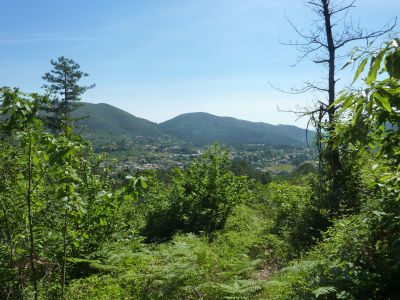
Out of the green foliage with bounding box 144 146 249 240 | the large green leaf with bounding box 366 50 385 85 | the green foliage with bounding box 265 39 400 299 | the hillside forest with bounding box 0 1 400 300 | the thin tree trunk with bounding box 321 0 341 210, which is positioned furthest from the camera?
the green foliage with bounding box 144 146 249 240

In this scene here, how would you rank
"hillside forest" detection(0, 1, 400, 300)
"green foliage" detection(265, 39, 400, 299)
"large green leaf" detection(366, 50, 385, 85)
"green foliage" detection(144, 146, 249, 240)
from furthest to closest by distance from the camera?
"green foliage" detection(144, 146, 249, 240) → "hillside forest" detection(0, 1, 400, 300) → "green foliage" detection(265, 39, 400, 299) → "large green leaf" detection(366, 50, 385, 85)

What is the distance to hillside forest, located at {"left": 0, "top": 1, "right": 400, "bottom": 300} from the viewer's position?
4.12 m

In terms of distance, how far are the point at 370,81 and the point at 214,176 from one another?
39.5 feet

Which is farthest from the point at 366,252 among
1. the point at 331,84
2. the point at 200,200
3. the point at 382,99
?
the point at 200,200

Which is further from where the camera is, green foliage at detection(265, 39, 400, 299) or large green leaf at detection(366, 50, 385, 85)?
green foliage at detection(265, 39, 400, 299)

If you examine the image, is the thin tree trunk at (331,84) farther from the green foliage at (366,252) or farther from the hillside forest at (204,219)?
the green foliage at (366,252)

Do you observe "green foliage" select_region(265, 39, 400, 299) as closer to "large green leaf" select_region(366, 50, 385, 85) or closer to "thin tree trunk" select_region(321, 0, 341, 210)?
"large green leaf" select_region(366, 50, 385, 85)

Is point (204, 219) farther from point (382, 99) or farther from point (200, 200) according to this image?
point (382, 99)

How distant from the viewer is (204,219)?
1291 centimetres

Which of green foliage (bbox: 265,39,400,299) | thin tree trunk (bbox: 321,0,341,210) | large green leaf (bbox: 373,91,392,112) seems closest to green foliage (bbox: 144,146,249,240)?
thin tree trunk (bbox: 321,0,341,210)

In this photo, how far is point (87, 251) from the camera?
8969 mm

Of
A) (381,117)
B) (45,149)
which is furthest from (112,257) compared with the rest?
(381,117)

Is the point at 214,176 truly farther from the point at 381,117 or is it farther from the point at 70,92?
the point at 70,92

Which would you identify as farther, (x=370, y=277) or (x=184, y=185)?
(x=184, y=185)
